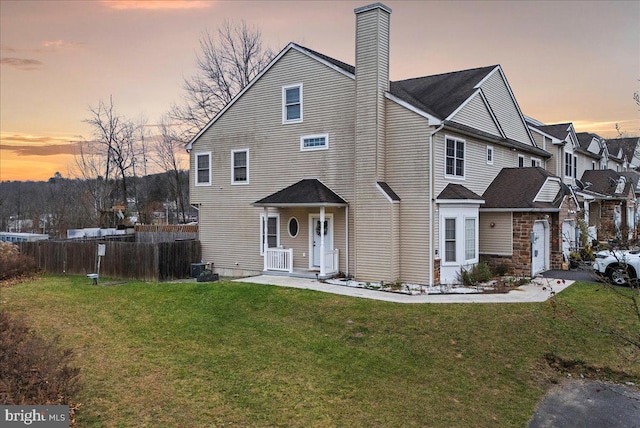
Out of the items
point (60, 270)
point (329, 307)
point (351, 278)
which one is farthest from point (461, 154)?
point (60, 270)

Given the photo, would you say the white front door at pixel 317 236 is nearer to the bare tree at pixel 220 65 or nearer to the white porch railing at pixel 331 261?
the white porch railing at pixel 331 261

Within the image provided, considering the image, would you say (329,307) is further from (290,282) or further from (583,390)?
(583,390)

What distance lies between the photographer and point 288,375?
793 cm

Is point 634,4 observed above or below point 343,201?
above

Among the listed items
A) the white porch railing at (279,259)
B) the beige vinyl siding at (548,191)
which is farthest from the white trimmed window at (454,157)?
the white porch railing at (279,259)

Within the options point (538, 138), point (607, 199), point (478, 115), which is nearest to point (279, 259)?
point (478, 115)

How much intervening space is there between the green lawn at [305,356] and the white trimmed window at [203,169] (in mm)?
7957

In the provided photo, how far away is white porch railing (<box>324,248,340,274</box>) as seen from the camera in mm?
16312

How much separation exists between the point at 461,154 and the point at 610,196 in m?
13.7

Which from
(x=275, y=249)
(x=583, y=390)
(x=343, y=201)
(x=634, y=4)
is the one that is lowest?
(x=583, y=390)

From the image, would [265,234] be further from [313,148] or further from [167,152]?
[167,152]

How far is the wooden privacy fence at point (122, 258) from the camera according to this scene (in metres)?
18.1

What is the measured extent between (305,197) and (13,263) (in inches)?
477

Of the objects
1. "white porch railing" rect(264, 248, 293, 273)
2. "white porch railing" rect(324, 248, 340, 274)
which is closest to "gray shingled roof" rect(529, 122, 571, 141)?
"white porch railing" rect(324, 248, 340, 274)
